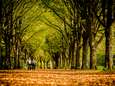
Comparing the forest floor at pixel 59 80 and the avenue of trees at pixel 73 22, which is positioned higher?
the avenue of trees at pixel 73 22

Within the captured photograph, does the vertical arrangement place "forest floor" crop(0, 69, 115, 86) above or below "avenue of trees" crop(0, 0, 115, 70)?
below

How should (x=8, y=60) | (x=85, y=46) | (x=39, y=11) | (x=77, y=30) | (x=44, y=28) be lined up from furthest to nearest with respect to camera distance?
(x=44, y=28) < (x=39, y=11) < (x=8, y=60) < (x=77, y=30) < (x=85, y=46)

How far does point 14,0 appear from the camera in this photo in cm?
4038

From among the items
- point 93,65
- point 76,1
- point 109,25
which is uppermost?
point 76,1

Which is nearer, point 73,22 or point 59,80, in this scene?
point 59,80

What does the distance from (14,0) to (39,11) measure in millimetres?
9057

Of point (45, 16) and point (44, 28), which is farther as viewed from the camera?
point (44, 28)

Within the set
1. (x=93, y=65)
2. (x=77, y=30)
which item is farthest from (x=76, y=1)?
(x=77, y=30)

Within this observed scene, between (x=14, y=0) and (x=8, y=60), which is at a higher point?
(x=14, y=0)

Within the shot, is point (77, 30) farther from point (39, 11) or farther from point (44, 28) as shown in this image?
point (44, 28)

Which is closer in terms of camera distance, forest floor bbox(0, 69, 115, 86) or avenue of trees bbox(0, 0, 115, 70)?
forest floor bbox(0, 69, 115, 86)

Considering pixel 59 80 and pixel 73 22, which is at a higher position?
pixel 73 22

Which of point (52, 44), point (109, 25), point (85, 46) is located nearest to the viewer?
point (109, 25)

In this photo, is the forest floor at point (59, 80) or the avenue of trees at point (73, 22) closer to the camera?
the forest floor at point (59, 80)
